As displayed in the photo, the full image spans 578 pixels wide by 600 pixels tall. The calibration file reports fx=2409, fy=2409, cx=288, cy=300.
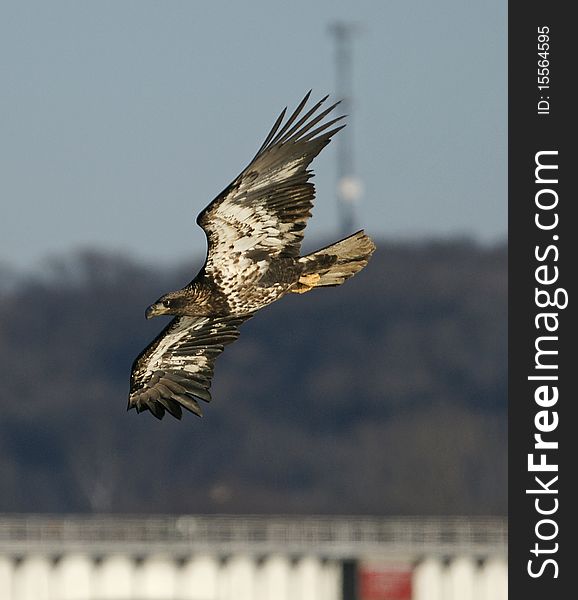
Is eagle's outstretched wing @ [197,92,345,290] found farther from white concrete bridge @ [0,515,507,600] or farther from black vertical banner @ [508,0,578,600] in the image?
white concrete bridge @ [0,515,507,600]

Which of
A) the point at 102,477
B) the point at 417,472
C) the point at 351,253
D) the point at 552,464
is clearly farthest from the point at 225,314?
the point at 102,477

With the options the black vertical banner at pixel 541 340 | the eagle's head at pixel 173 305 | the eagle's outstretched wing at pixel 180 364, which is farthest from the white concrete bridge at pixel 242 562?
the eagle's head at pixel 173 305

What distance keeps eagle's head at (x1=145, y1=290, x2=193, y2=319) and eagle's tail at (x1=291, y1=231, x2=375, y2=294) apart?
1087mm

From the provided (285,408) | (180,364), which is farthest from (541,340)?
(285,408)

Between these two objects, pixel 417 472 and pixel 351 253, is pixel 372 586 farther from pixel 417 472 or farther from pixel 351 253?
pixel 417 472

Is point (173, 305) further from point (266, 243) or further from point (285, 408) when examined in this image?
point (285, 408)

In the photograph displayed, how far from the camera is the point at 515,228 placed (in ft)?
126

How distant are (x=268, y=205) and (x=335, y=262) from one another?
0.86 m

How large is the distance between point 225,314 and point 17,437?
131881 mm

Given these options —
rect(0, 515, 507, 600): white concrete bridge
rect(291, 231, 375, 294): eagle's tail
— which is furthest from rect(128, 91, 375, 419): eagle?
rect(0, 515, 507, 600): white concrete bridge

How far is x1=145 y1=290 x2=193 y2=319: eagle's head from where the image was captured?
23297mm

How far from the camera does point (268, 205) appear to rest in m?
23.5

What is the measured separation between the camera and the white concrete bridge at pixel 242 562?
59750 mm

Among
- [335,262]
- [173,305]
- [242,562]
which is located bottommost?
[242,562]
